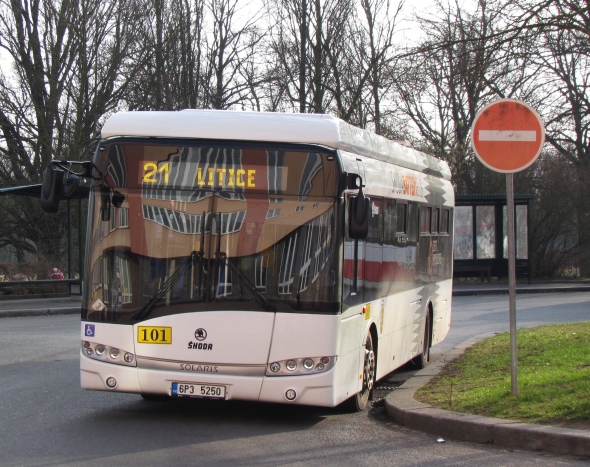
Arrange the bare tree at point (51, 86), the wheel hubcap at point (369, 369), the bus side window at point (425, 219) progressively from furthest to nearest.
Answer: the bare tree at point (51, 86), the bus side window at point (425, 219), the wheel hubcap at point (369, 369)

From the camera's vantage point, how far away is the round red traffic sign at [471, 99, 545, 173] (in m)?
8.90

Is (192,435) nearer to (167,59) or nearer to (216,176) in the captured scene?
(216,176)

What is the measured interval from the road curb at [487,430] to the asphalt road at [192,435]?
4.5 inches

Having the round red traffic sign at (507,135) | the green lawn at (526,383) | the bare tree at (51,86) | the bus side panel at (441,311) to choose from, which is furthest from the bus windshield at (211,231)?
the bare tree at (51,86)

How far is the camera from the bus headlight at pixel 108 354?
8.25 metres

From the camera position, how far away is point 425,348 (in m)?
13.0

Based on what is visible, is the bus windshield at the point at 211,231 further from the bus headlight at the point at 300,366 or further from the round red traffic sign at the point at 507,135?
the round red traffic sign at the point at 507,135

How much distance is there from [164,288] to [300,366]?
1377 mm

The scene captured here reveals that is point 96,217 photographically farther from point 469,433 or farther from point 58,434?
point 469,433

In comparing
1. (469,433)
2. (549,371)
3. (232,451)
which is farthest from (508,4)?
(232,451)

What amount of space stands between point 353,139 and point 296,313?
74.3 inches

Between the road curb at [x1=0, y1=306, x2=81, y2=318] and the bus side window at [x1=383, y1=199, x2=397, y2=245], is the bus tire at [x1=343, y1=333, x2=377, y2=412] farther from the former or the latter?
the road curb at [x1=0, y1=306, x2=81, y2=318]

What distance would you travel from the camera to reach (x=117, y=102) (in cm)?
3067

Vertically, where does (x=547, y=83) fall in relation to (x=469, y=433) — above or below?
above
